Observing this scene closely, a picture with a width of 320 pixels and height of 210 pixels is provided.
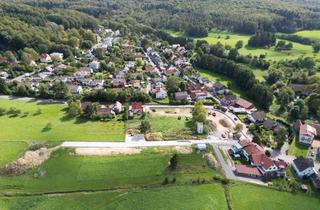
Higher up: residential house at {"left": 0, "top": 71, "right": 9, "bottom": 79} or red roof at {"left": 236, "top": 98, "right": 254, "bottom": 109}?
residential house at {"left": 0, "top": 71, "right": 9, "bottom": 79}

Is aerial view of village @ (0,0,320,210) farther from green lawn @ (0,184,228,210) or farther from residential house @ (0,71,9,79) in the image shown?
residential house @ (0,71,9,79)

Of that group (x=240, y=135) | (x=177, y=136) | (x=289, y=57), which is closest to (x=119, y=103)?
(x=177, y=136)

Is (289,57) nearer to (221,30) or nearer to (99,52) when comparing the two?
(221,30)

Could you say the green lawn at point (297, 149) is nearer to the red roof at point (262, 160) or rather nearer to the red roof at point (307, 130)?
the red roof at point (307, 130)

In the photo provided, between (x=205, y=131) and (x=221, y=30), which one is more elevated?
(x=221, y=30)

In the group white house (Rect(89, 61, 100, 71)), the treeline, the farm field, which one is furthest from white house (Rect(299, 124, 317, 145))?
white house (Rect(89, 61, 100, 71))

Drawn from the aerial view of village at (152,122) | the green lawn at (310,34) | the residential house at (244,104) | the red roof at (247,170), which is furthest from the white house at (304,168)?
the green lawn at (310,34)

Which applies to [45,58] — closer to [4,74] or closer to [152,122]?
[4,74]
